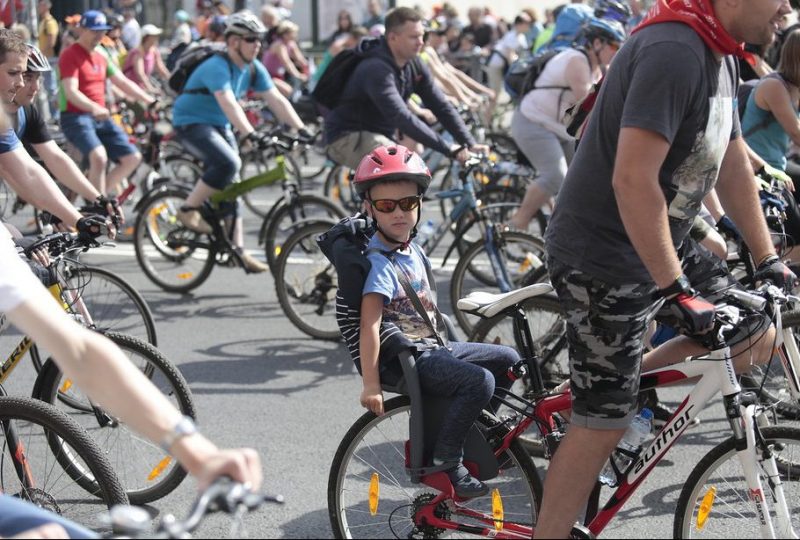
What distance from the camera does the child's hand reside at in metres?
3.67

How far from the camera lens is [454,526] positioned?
12.3 feet

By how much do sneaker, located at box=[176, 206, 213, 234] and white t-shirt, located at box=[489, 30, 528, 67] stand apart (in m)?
11.9

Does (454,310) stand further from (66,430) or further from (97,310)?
(66,430)

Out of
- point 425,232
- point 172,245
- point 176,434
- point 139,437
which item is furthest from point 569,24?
point 176,434

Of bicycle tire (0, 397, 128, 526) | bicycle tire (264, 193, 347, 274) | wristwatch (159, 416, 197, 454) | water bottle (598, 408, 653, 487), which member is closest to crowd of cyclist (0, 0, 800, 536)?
wristwatch (159, 416, 197, 454)

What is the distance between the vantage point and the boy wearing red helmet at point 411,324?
3.68 metres

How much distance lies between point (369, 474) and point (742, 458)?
1.31m

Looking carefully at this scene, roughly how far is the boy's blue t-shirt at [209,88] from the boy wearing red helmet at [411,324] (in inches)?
161

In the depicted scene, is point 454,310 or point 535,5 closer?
point 454,310

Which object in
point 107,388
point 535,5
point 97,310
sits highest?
point 107,388

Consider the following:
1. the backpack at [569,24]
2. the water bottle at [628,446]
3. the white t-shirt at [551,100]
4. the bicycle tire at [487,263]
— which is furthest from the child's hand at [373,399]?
the backpack at [569,24]

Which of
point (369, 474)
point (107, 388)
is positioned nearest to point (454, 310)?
point (369, 474)

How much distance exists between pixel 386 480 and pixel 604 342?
3.64 ft

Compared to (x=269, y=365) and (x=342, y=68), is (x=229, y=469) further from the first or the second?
(x=342, y=68)
